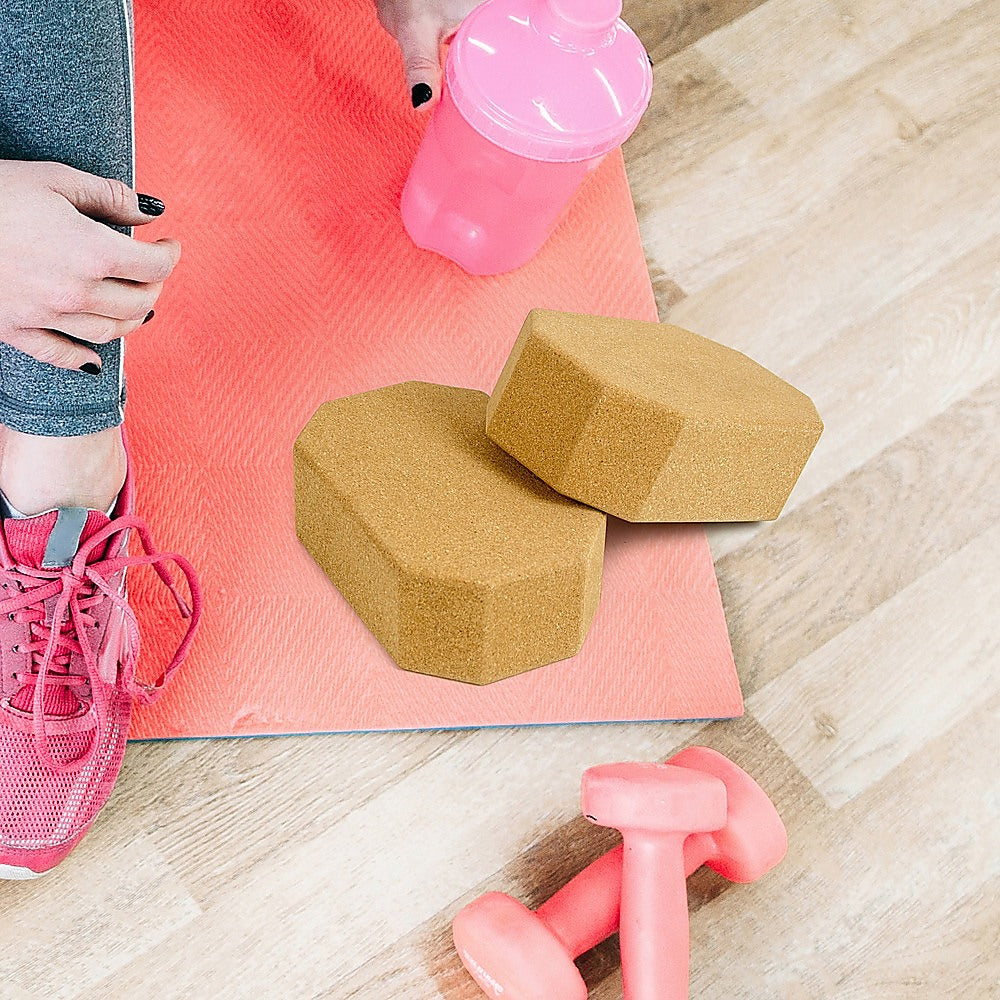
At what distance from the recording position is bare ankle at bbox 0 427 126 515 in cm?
70

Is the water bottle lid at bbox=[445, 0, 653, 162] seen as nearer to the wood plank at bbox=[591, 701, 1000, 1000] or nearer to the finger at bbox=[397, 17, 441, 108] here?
the finger at bbox=[397, 17, 441, 108]

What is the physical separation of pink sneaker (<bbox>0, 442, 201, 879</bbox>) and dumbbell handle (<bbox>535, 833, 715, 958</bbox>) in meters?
0.32

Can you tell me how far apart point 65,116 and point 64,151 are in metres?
0.02

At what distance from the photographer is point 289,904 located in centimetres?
74

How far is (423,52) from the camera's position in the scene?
2.75 ft

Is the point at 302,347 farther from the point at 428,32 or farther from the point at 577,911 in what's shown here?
the point at 577,911

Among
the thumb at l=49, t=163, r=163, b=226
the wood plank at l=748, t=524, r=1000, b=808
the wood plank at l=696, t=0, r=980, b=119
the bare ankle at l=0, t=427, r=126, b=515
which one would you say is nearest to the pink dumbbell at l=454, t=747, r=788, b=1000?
the wood plank at l=748, t=524, r=1000, b=808

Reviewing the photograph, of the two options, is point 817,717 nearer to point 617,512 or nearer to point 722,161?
point 617,512

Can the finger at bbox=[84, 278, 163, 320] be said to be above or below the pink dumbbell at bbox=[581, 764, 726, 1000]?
above

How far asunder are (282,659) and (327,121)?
1.62 feet

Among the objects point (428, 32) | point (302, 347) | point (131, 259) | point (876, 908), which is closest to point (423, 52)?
point (428, 32)

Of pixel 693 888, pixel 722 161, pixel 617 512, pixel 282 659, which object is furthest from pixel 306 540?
pixel 722 161

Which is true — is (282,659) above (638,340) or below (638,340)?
below

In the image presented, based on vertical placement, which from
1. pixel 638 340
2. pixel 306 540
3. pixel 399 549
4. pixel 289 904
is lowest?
Result: pixel 289 904
